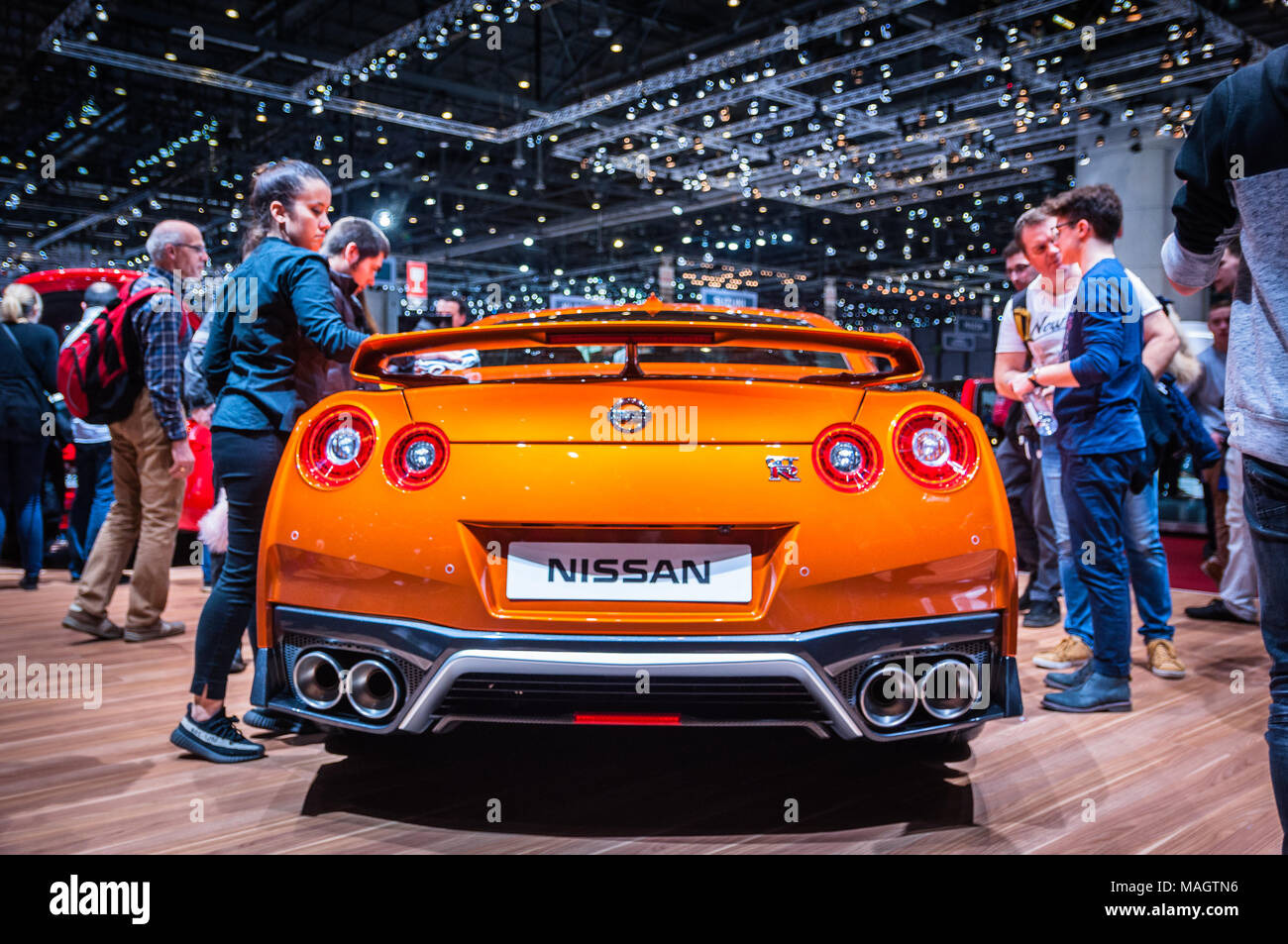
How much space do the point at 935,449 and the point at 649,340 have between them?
2.10 feet

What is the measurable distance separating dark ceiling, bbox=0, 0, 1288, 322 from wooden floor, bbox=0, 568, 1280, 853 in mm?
8538

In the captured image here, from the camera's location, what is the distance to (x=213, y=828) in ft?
7.07

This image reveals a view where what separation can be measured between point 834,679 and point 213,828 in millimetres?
1407

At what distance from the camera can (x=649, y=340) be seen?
2.07 m

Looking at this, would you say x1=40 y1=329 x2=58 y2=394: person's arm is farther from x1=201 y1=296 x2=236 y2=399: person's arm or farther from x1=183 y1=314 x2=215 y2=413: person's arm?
x1=201 y1=296 x2=236 y2=399: person's arm

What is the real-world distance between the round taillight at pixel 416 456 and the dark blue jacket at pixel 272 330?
646 millimetres

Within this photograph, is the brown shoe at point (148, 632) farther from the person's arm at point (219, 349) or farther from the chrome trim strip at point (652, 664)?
the chrome trim strip at point (652, 664)

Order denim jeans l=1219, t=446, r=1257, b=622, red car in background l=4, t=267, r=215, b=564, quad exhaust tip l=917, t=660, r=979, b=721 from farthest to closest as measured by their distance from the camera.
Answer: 1. red car in background l=4, t=267, r=215, b=564
2. denim jeans l=1219, t=446, r=1257, b=622
3. quad exhaust tip l=917, t=660, r=979, b=721

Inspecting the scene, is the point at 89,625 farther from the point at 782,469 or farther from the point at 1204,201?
the point at 1204,201

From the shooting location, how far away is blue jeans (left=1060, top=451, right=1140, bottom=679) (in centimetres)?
311

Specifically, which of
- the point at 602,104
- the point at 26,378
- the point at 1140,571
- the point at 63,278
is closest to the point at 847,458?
the point at 1140,571

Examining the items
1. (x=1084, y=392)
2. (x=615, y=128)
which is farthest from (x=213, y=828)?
(x=615, y=128)

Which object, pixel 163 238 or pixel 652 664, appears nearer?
pixel 652 664

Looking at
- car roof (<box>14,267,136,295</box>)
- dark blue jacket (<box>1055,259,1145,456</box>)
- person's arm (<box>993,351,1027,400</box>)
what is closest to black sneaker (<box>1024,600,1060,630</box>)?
person's arm (<box>993,351,1027,400</box>)
